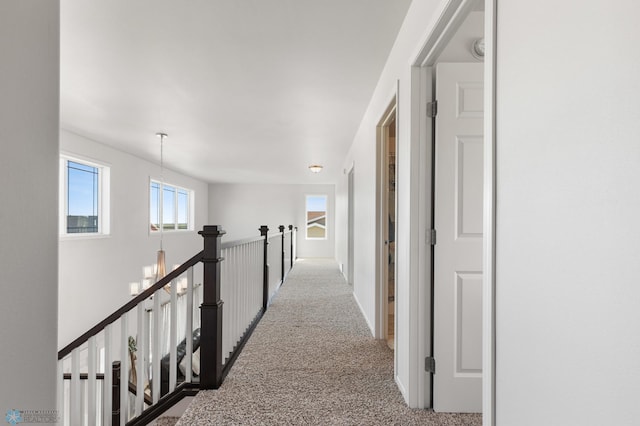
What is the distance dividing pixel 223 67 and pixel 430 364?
8.56 feet

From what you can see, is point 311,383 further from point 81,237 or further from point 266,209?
point 266,209

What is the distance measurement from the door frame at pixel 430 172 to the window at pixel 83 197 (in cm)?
509

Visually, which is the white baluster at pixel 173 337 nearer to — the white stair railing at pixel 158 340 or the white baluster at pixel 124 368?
the white stair railing at pixel 158 340

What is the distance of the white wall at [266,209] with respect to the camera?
11320mm

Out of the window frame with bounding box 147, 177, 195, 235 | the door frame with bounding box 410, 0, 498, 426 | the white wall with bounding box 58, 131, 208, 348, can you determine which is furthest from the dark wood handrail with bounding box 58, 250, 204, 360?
the window frame with bounding box 147, 177, 195, 235

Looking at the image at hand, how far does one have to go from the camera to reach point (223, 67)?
113 inches

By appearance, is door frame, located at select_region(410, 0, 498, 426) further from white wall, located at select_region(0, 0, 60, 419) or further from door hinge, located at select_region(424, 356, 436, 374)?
white wall, located at select_region(0, 0, 60, 419)

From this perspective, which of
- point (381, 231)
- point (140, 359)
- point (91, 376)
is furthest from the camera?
point (381, 231)

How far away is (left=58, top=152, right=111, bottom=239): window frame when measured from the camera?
5.05 metres

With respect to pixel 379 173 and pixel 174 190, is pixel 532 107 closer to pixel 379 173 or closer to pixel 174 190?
pixel 379 173

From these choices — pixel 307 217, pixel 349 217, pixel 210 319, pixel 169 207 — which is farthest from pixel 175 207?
pixel 210 319

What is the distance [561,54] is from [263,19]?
1.83m

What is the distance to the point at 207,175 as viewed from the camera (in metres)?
9.65

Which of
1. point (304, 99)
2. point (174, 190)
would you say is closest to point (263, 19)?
point (304, 99)
